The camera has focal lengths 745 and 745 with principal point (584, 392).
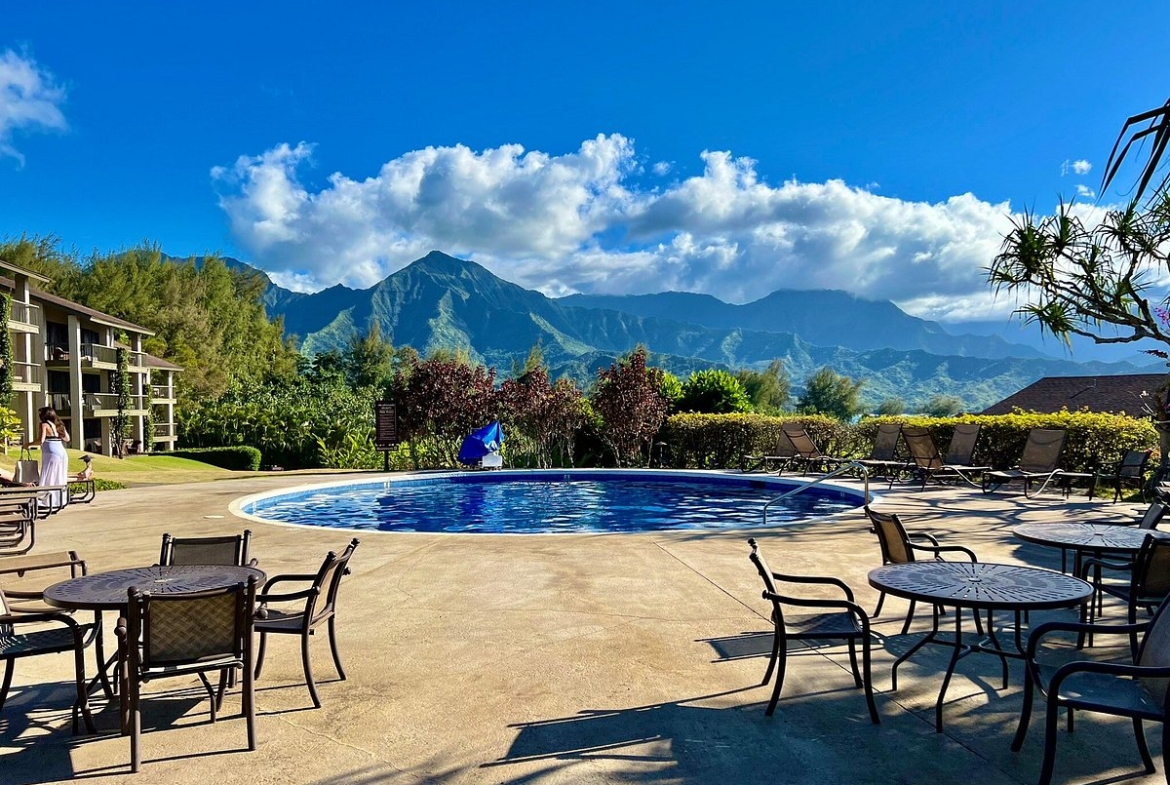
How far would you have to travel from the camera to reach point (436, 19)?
17.8 m

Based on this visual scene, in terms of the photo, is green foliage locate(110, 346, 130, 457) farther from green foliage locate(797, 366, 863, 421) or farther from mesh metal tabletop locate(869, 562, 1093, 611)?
green foliage locate(797, 366, 863, 421)

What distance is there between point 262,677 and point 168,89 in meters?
37.5

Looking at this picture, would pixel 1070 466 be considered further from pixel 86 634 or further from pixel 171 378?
pixel 171 378

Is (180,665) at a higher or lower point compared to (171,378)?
lower

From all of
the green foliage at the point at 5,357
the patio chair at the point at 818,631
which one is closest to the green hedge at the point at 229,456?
the green foliage at the point at 5,357

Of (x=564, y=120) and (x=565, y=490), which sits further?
(x=564, y=120)

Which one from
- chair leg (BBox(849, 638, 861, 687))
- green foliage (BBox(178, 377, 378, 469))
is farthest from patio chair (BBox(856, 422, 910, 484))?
green foliage (BBox(178, 377, 378, 469))

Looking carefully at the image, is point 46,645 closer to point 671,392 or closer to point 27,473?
point 27,473

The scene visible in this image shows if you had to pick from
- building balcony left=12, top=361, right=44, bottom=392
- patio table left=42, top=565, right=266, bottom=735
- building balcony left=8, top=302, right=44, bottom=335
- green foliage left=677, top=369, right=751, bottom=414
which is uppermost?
building balcony left=8, top=302, right=44, bottom=335

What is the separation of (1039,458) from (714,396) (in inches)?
422

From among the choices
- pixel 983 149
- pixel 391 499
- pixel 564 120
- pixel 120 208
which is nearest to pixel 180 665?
pixel 391 499

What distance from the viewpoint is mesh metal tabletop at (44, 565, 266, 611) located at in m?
3.40

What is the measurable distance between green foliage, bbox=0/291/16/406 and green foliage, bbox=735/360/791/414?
6459cm

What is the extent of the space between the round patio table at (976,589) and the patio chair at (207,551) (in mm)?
3593
